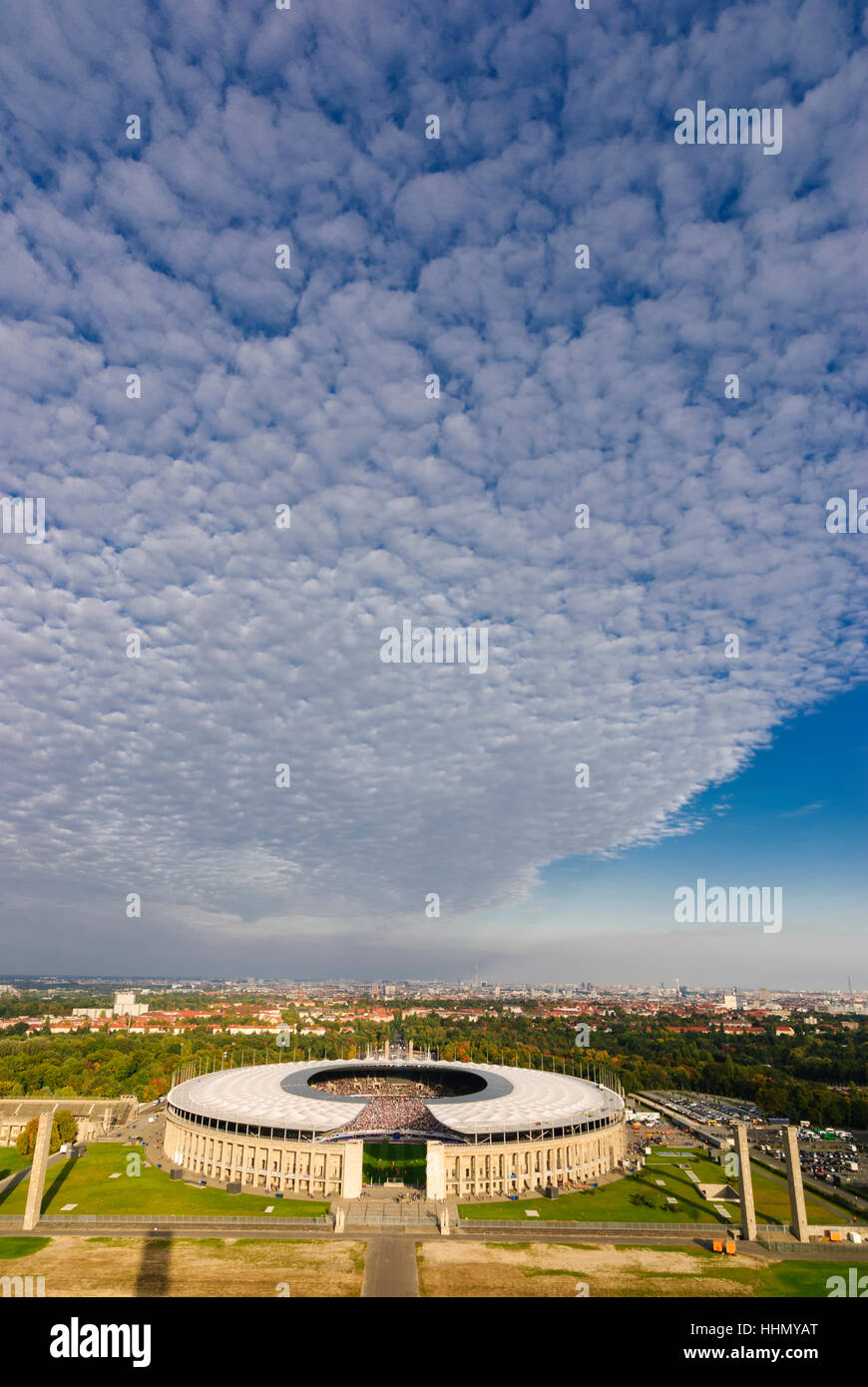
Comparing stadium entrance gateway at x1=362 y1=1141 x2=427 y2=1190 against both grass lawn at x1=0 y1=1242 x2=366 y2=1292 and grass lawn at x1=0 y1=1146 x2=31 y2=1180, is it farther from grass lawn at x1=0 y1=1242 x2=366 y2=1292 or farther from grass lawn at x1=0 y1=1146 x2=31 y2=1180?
grass lawn at x1=0 y1=1146 x2=31 y2=1180

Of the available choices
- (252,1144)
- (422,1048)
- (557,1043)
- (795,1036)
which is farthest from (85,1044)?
(795,1036)

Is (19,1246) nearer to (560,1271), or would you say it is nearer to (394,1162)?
(560,1271)

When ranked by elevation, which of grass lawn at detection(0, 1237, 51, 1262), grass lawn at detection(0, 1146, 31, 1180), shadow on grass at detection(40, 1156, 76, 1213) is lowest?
grass lawn at detection(0, 1146, 31, 1180)

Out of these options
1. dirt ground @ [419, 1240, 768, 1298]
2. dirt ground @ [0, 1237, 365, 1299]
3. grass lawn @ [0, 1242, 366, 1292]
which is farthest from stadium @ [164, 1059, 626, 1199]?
dirt ground @ [0, 1237, 365, 1299]

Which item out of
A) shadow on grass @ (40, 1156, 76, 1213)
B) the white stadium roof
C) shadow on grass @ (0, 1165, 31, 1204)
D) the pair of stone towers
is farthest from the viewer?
the white stadium roof

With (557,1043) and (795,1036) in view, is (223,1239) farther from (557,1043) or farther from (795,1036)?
(795,1036)

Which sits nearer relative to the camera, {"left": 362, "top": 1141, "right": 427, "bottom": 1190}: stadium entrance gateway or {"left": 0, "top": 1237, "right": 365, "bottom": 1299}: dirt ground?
{"left": 0, "top": 1237, "right": 365, "bottom": 1299}: dirt ground

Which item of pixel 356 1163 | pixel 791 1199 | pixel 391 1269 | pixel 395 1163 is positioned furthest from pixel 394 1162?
pixel 791 1199

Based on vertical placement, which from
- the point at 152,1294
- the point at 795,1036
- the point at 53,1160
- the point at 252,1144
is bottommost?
the point at 795,1036
